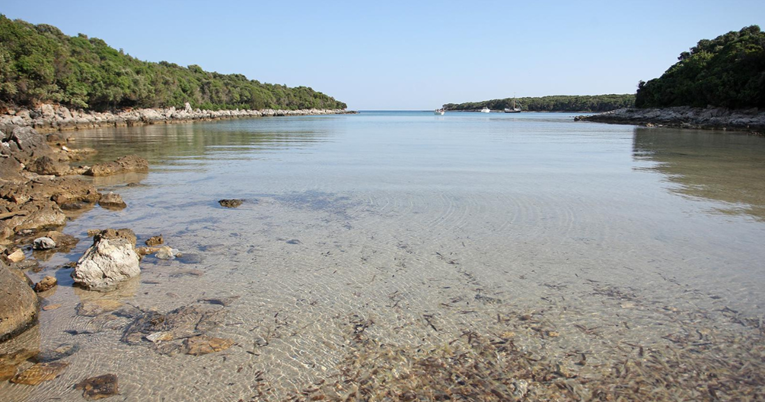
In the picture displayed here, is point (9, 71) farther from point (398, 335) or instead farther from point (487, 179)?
point (398, 335)

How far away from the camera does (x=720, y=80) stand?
52125 mm

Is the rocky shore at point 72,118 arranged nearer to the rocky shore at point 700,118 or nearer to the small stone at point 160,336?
the small stone at point 160,336

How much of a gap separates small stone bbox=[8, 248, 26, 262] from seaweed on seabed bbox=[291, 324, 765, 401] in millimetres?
4844

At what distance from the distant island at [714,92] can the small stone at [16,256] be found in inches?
1916

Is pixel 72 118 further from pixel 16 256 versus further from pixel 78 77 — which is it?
pixel 16 256

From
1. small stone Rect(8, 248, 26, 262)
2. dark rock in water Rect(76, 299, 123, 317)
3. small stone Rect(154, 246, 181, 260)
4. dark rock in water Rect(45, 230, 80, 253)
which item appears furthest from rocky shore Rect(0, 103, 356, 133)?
dark rock in water Rect(76, 299, 123, 317)

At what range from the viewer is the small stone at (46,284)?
5023 mm

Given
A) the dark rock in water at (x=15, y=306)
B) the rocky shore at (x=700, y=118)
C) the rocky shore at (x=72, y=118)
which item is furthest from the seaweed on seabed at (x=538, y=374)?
the rocky shore at (x=700, y=118)

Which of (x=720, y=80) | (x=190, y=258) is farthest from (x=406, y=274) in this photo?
(x=720, y=80)

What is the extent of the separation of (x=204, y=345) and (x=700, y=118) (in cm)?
6511

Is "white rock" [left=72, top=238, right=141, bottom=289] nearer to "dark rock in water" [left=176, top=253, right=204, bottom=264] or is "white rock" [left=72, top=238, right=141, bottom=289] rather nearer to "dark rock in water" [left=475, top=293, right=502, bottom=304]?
"dark rock in water" [left=176, top=253, right=204, bottom=264]

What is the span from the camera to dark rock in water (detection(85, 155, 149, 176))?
45.5 feet

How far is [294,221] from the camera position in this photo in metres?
8.14

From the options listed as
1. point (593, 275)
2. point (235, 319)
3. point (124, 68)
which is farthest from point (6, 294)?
point (124, 68)
